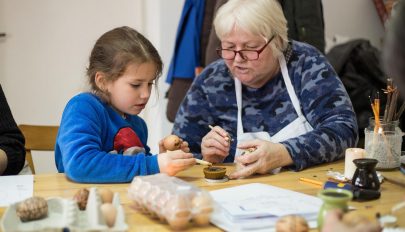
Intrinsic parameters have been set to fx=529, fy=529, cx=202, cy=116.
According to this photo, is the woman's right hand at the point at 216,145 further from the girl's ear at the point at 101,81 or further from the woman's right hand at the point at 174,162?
the girl's ear at the point at 101,81

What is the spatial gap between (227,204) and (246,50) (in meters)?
0.79

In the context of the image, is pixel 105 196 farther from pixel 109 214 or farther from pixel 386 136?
pixel 386 136

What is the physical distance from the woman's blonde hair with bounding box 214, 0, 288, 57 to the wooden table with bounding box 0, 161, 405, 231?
0.50 metres

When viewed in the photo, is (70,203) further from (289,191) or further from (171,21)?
(171,21)

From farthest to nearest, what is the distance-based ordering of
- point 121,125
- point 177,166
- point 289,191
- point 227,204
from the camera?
1. point 121,125
2. point 177,166
3. point 289,191
4. point 227,204

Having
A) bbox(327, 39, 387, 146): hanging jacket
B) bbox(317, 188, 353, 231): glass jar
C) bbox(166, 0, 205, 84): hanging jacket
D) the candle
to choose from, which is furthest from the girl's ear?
bbox(327, 39, 387, 146): hanging jacket

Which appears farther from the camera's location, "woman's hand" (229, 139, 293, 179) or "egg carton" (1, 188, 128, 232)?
"woman's hand" (229, 139, 293, 179)

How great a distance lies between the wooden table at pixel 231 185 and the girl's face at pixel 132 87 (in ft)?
0.93

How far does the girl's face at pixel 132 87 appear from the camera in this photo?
5.61 ft

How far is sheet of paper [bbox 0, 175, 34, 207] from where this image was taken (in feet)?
4.62

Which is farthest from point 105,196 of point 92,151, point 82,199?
point 92,151

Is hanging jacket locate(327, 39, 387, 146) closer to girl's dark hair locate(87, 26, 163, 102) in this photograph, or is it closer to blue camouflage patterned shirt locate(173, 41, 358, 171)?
blue camouflage patterned shirt locate(173, 41, 358, 171)

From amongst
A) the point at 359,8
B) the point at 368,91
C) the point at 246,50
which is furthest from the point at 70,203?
the point at 359,8

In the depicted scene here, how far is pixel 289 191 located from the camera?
1.44m
